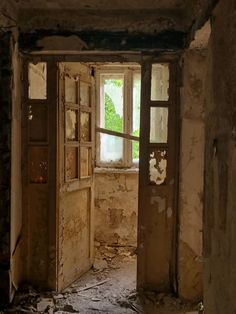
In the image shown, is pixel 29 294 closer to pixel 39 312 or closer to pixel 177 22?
pixel 39 312

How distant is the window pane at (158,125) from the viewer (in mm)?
2971

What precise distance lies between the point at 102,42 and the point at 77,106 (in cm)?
67

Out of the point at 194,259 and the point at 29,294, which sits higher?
the point at 194,259

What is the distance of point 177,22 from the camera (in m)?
2.76

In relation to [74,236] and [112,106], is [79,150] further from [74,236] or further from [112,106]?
[112,106]

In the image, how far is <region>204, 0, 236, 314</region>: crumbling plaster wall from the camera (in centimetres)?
144

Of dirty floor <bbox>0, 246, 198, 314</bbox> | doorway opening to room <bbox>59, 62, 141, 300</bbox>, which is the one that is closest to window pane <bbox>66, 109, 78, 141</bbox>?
doorway opening to room <bbox>59, 62, 141, 300</bbox>

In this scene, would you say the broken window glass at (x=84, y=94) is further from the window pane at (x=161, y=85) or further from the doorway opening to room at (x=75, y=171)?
Result: the window pane at (x=161, y=85)

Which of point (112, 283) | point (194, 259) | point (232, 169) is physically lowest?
point (112, 283)

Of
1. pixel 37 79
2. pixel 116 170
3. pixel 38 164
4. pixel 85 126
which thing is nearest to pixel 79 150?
pixel 85 126

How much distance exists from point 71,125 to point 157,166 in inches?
34.5

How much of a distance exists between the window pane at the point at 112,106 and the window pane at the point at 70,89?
3.77 ft

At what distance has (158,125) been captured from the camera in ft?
9.86

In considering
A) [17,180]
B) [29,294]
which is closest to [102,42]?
[17,180]
